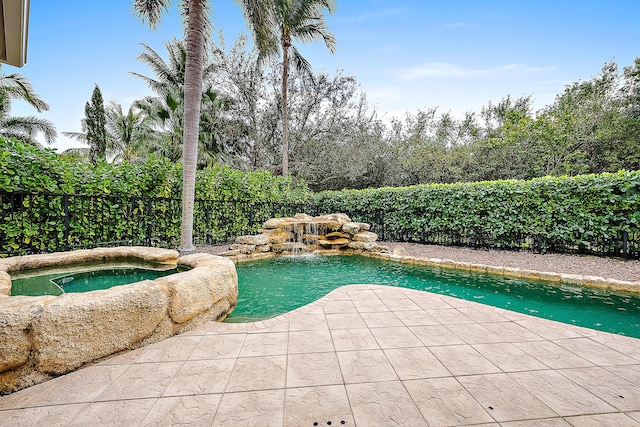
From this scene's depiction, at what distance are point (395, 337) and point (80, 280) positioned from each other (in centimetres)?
340

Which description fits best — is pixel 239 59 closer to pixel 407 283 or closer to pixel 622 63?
pixel 407 283

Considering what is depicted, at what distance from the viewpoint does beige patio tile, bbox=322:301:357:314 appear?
3.08m

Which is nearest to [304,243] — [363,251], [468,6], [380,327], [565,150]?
[363,251]

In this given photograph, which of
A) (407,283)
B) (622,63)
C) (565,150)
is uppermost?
(622,63)

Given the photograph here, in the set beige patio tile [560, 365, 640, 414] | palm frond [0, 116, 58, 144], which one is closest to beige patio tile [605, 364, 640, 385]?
beige patio tile [560, 365, 640, 414]

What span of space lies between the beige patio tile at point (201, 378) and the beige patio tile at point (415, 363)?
3.95 ft

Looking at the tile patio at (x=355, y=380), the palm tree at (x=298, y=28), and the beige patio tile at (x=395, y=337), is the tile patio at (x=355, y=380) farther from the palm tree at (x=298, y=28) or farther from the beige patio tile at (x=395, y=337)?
the palm tree at (x=298, y=28)

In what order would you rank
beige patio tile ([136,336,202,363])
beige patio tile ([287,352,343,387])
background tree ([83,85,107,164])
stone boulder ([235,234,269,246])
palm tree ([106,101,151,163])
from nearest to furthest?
beige patio tile ([287,352,343,387])
beige patio tile ([136,336,202,363])
stone boulder ([235,234,269,246])
background tree ([83,85,107,164])
palm tree ([106,101,151,163])

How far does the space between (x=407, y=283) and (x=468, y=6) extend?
803cm

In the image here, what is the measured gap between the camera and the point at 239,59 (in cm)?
1514

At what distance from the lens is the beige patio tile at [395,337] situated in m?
2.33

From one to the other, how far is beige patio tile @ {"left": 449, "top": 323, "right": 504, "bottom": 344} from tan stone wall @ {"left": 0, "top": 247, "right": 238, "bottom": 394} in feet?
7.84

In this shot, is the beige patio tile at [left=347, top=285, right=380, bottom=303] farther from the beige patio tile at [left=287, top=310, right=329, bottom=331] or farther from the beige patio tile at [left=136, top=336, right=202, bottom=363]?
the beige patio tile at [left=136, top=336, right=202, bottom=363]

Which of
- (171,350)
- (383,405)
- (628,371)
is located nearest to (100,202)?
(171,350)
